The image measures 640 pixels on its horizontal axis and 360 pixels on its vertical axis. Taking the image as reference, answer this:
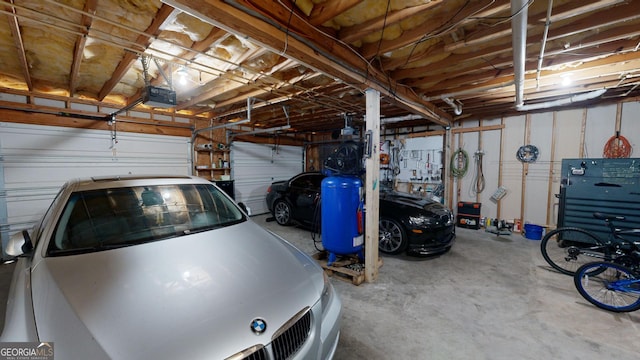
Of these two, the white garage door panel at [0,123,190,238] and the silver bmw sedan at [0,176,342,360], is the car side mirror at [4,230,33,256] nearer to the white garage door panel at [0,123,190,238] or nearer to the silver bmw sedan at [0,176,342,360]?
the silver bmw sedan at [0,176,342,360]

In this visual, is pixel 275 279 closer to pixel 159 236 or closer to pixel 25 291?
pixel 159 236

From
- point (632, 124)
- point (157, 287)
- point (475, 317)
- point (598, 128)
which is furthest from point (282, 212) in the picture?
point (632, 124)

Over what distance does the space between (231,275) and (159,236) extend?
736 millimetres

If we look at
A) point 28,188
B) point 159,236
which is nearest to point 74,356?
point 159,236

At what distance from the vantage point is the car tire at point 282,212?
18.4ft

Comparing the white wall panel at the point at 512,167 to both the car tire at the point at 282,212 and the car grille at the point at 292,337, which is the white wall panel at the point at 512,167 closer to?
the car tire at the point at 282,212

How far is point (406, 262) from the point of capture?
11.8 ft

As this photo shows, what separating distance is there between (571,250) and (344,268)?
2960 mm

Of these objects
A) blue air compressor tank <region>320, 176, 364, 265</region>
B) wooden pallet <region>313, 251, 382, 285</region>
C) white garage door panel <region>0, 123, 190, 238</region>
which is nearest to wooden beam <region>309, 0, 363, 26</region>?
blue air compressor tank <region>320, 176, 364, 265</region>

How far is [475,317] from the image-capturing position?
234 centimetres

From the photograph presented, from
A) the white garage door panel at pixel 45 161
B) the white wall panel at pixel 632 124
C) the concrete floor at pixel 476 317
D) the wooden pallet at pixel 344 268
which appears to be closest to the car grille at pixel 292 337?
the concrete floor at pixel 476 317

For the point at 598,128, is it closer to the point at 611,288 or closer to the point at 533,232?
the point at 533,232

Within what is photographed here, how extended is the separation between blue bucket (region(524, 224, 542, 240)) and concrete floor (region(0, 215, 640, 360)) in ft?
5.12

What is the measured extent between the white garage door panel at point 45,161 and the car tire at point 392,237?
16.5ft
